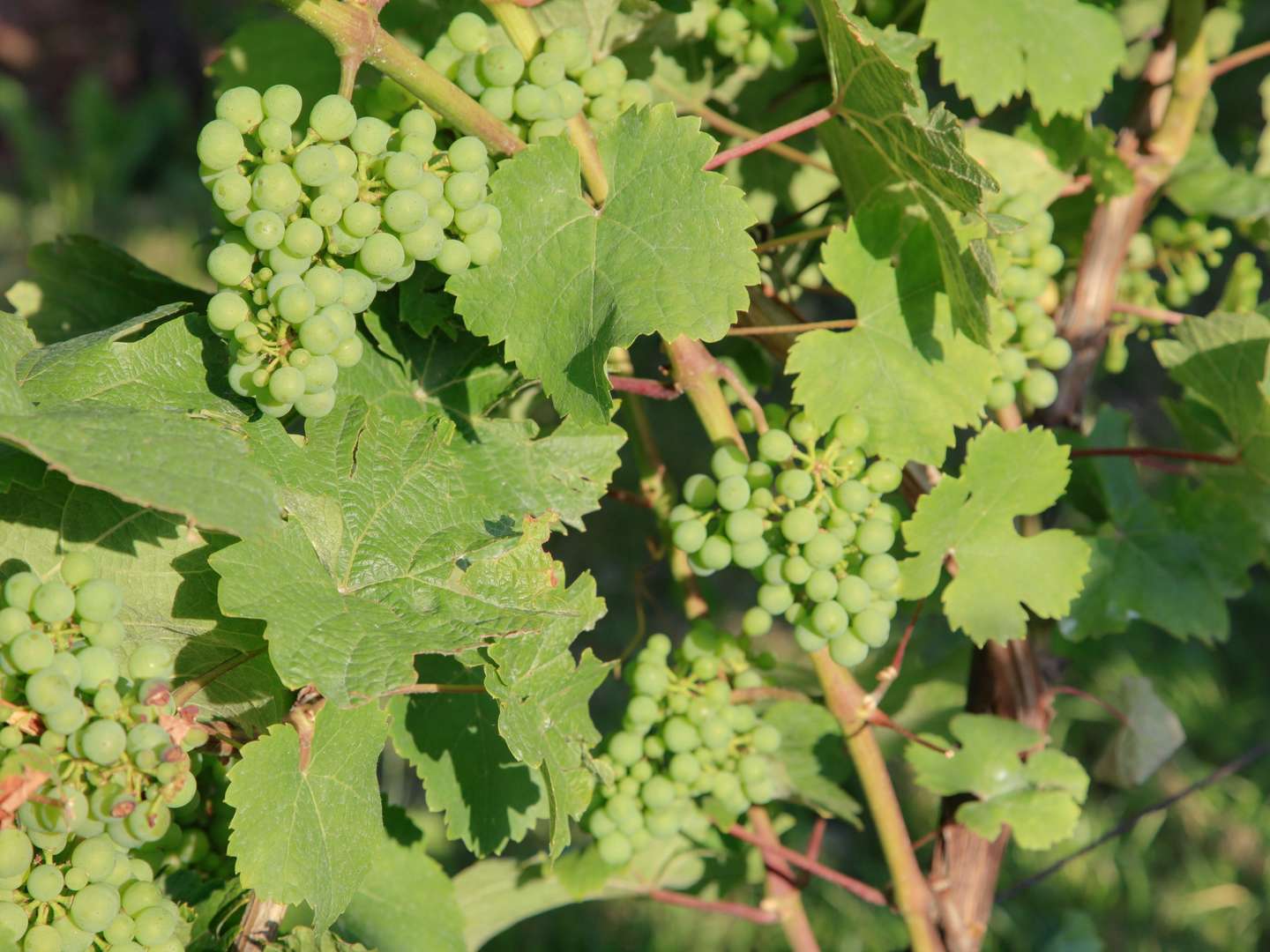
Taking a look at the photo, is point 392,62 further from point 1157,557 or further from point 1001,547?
point 1157,557

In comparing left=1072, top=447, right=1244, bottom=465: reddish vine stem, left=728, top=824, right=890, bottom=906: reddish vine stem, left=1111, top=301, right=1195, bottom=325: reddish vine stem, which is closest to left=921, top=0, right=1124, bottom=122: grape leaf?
left=1111, top=301, right=1195, bottom=325: reddish vine stem

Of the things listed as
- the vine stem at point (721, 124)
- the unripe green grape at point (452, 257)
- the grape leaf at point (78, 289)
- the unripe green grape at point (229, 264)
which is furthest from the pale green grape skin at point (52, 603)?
the vine stem at point (721, 124)

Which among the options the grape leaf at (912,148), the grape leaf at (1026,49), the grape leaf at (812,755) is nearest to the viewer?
the grape leaf at (912,148)

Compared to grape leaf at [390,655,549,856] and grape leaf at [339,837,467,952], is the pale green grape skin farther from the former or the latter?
grape leaf at [339,837,467,952]

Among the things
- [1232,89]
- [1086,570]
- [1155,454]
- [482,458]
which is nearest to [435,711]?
[482,458]

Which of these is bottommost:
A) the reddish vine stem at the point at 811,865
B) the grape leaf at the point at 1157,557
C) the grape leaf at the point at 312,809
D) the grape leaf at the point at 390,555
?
the reddish vine stem at the point at 811,865

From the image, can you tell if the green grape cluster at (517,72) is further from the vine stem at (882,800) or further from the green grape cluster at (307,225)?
the vine stem at (882,800)

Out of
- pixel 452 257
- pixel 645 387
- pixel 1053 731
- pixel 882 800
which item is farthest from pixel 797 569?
pixel 1053 731
